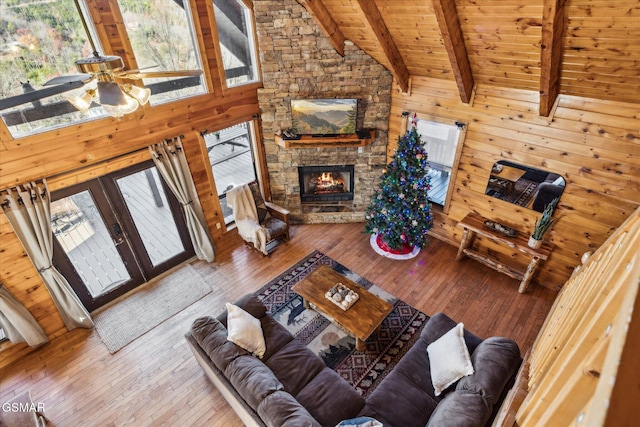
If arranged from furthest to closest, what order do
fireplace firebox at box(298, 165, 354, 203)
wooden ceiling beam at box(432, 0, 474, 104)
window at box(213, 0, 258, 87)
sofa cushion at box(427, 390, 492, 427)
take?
fireplace firebox at box(298, 165, 354, 203) → window at box(213, 0, 258, 87) → wooden ceiling beam at box(432, 0, 474, 104) → sofa cushion at box(427, 390, 492, 427)

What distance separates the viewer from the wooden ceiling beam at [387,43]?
3979mm

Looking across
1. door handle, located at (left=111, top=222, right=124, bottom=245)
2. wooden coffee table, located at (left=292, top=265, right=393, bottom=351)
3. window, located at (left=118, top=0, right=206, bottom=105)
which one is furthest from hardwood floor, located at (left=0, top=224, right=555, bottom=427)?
window, located at (left=118, top=0, right=206, bottom=105)

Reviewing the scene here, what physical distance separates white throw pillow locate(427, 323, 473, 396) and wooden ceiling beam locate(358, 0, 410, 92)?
3.66m

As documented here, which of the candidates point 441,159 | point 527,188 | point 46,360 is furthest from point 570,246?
point 46,360

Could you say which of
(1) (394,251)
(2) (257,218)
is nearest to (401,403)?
(1) (394,251)

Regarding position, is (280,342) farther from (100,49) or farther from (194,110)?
(100,49)

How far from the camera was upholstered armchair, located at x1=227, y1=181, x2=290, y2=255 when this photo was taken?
5.65 m

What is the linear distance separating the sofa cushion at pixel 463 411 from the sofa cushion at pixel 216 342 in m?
1.88

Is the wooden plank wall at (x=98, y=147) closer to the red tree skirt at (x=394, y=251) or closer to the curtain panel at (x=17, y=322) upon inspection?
the curtain panel at (x=17, y=322)

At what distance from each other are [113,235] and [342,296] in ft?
10.9

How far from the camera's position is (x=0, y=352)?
163 inches

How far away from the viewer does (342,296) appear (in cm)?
416

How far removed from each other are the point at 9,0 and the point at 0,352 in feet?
13.3

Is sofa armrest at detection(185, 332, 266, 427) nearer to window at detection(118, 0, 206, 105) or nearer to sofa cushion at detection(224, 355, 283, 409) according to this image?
sofa cushion at detection(224, 355, 283, 409)
